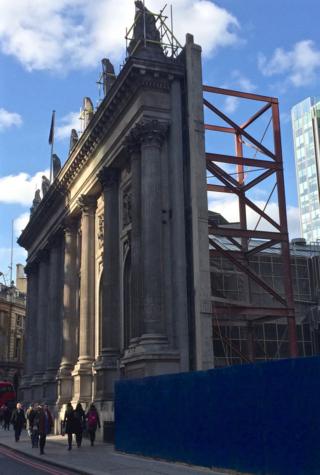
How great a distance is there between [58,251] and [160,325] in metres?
19.6

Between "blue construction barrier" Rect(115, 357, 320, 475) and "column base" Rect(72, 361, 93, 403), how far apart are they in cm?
1253

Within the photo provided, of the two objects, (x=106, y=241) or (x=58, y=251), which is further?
(x=58, y=251)

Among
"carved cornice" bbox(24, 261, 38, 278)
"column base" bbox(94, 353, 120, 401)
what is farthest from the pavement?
"carved cornice" bbox(24, 261, 38, 278)

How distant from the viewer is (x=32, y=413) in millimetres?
25203

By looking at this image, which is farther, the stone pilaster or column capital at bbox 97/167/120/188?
column capital at bbox 97/167/120/188

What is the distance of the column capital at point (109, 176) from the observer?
101 ft

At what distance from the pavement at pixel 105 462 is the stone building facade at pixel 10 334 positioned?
63361 millimetres

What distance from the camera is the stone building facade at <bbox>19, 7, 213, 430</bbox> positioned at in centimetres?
2405

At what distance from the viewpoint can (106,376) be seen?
90.8 feet

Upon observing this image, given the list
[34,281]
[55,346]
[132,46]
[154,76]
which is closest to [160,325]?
[154,76]

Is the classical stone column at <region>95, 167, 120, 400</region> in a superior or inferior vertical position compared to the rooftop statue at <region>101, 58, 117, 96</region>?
inferior

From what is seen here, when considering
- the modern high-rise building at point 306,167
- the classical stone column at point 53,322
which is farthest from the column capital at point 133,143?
the modern high-rise building at point 306,167

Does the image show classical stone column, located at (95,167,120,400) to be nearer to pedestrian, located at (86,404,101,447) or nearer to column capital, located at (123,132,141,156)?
pedestrian, located at (86,404,101,447)

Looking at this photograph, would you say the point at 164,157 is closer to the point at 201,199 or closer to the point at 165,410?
the point at 201,199
